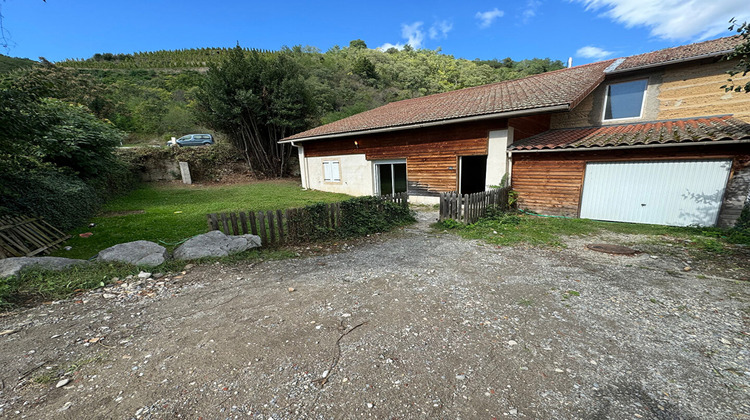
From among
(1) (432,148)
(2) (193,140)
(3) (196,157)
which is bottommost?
(1) (432,148)

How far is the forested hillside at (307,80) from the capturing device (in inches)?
1131

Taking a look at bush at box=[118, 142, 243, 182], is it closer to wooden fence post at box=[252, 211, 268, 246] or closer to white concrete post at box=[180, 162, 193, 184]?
white concrete post at box=[180, 162, 193, 184]

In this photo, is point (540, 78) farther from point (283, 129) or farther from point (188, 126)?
point (188, 126)

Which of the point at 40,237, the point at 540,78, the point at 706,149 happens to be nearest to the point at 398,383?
the point at 40,237

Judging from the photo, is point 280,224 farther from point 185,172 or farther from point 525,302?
point 185,172

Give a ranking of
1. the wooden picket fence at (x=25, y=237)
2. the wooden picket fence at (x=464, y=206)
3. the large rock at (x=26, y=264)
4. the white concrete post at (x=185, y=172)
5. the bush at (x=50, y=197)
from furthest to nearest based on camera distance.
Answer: the white concrete post at (x=185, y=172) < the wooden picket fence at (x=464, y=206) < the bush at (x=50, y=197) < the wooden picket fence at (x=25, y=237) < the large rock at (x=26, y=264)

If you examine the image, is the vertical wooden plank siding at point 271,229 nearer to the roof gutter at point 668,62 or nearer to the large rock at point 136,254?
the large rock at point 136,254

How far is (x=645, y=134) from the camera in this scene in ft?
26.4

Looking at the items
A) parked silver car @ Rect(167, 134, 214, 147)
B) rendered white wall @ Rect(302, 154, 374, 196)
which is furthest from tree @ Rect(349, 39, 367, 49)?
rendered white wall @ Rect(302, 154, 374, 196)

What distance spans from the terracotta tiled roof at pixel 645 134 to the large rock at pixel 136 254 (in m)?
9.99

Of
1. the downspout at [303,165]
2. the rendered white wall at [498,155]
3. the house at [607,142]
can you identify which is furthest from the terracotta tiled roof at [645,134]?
the downspout at [303,165]

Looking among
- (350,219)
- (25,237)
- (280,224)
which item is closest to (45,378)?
(280,224)

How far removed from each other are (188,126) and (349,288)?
34219mm

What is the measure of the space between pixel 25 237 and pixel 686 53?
62.3 ft
